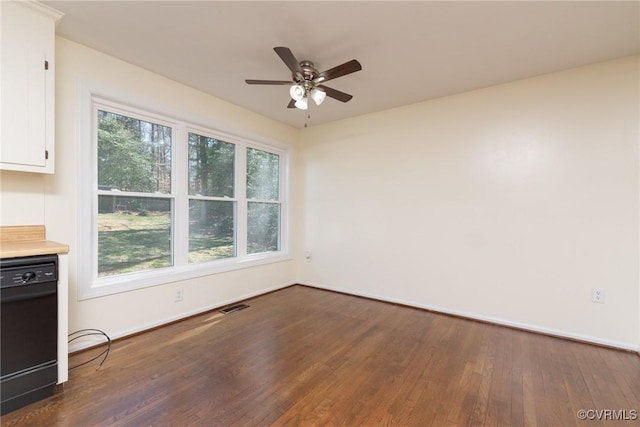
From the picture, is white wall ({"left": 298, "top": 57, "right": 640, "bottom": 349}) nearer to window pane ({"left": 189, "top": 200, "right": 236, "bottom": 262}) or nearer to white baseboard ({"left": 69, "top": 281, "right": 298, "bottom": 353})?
white baseboard ({"left": 69, "top": 281, "right": 298, "bottom": 353})

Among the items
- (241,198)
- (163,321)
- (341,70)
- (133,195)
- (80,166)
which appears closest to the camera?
(341,70)

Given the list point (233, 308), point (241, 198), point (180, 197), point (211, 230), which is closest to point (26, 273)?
point (180, 197)

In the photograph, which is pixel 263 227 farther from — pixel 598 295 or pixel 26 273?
pixel 598 295

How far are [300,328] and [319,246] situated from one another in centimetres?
172

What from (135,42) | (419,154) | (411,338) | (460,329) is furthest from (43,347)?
(419,154)

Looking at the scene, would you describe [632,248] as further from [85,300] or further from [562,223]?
[85,300]

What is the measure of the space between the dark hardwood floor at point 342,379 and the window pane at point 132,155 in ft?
4.95

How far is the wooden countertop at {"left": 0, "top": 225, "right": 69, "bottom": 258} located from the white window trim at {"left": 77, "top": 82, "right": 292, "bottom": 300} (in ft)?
0.92

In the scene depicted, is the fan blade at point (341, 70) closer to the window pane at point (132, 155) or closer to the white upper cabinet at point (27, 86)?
the window pane at point (132, 155)

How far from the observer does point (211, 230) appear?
11.4 feet

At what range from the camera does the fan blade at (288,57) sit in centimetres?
187

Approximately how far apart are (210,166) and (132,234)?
1.18 meters

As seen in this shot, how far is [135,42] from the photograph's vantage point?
2299 millimetres

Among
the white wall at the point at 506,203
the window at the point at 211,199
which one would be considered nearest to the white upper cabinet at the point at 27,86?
the window at the point at 211,199
